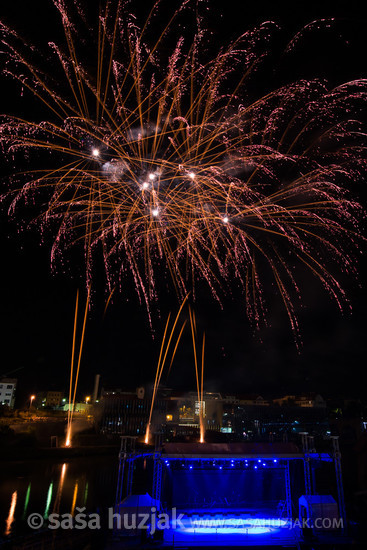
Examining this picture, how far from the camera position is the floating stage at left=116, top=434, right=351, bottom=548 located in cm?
1221

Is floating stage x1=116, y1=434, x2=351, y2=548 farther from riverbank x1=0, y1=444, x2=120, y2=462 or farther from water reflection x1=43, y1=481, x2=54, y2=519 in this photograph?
riverbank x1=0, y1=444, x2=120, y2=462

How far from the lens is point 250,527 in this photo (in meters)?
13.2

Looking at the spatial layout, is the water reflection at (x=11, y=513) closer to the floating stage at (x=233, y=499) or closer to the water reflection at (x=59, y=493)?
the water reflection at (x=59, y=493)

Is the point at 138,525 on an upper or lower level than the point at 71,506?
upper

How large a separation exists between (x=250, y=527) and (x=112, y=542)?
519 centimetres

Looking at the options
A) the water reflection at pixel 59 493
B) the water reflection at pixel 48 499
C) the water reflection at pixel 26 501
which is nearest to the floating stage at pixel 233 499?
the water reflection at pixel 48 499

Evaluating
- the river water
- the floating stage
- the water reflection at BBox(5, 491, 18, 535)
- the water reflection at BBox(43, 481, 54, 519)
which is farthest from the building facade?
the floating stage

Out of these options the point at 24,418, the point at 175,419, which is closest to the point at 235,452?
the point at 24,418

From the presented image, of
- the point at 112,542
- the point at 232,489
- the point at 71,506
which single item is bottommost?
the point at 71,506

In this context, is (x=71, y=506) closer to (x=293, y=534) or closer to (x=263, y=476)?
(x=263, y=476)

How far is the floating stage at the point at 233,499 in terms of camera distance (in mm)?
12211

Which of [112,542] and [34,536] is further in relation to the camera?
[34,536]

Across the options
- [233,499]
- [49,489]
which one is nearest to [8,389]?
[49,489]

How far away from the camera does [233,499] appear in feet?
51.1
